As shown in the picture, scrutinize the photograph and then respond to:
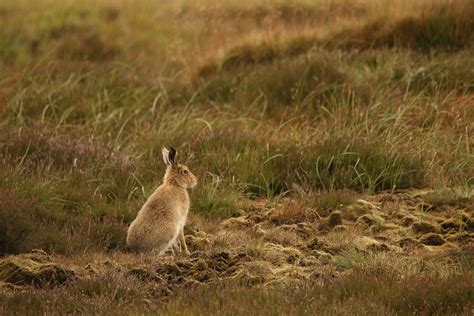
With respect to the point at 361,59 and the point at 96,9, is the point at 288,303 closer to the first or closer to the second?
the point at 361,59

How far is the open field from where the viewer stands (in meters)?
7.57

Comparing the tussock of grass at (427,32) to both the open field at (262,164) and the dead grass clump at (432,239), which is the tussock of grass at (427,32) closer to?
the open field at (262,164)

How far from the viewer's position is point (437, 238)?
31.1 feet

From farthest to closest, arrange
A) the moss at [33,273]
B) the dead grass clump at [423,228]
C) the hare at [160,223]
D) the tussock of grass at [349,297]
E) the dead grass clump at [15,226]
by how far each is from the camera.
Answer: the dead grass clump at [423,228]
the dead grass clump at [15,226]
the hare at [160,223]
the moss at [33,273]
the tussock of grass at [349,297]

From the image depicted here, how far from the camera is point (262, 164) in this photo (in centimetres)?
1143

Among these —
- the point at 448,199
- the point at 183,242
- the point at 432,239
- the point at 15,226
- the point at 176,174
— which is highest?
the point at 176,174

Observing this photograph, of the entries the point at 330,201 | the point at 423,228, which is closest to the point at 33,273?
the point at 330,201

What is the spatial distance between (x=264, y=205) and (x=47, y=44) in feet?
35.4

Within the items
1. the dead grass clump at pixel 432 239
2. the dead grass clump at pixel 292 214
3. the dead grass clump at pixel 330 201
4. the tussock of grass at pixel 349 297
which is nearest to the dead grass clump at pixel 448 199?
the dead grass clump at pixel 330 201

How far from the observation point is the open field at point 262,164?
7566 mm

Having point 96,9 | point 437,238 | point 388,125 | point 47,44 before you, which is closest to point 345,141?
point 388,125

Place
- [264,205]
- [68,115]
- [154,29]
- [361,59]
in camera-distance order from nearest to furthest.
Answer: [264,205], [68,115], [361,59], [154,29]

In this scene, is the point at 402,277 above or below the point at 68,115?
above

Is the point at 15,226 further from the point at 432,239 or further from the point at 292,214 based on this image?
the point at 432,239
